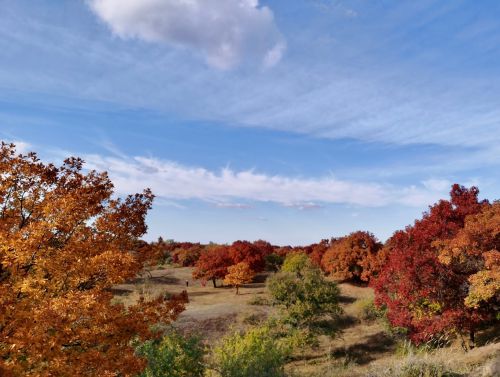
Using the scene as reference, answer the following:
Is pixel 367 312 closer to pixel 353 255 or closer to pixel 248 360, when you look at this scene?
pixel 353 255

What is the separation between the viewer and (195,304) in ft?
161

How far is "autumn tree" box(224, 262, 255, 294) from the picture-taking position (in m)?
54.0

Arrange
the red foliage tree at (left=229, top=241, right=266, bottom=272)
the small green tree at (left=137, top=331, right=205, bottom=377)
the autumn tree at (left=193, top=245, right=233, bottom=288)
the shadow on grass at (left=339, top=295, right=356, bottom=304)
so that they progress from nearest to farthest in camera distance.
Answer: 1. the small green tree at (left=137, top=331, right=205, bottom=377)
2. the shadow on grass at (left=339, top=295, right=356, bottom=304)
3. the autumn tree at (left=193, top=245, right=233, bottom=288)
4. the red foliage tree at (left=229, top=241, right=266, bottom=272)

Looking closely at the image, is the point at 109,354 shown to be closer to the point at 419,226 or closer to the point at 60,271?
the point at 60,271

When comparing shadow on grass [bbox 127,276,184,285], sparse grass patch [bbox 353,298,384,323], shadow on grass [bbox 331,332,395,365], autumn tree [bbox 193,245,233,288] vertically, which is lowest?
shadow on grass [bbox 331,332,395,365]

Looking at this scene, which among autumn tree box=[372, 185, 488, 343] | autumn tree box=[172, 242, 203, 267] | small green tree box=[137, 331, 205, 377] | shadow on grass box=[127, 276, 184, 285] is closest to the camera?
small green tree box=[137, 331, 205, 377]

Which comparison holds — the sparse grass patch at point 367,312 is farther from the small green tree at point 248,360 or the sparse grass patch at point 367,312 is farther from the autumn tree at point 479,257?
the small green tree at point 248,360

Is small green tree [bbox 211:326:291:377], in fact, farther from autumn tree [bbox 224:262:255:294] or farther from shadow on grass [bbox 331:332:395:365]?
autumn tree [bbox 224:262:255:294]

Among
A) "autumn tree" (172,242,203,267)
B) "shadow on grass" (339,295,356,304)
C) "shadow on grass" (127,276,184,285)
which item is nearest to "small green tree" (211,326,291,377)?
"shadow on grass" (339,295,356,304)

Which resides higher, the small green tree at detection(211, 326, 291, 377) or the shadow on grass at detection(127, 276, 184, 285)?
the shadow on grass at detection(127, 276, 184, 285)

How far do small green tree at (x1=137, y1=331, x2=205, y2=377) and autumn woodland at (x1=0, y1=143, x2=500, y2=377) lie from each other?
0.04 m

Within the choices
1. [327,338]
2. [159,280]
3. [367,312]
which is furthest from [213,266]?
[327,338]

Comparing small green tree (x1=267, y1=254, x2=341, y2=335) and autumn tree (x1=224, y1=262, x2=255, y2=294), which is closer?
small green tree (x1=267, y1=254, x2=341, y2=335)

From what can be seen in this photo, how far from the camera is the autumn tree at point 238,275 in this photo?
5401 centimetres
